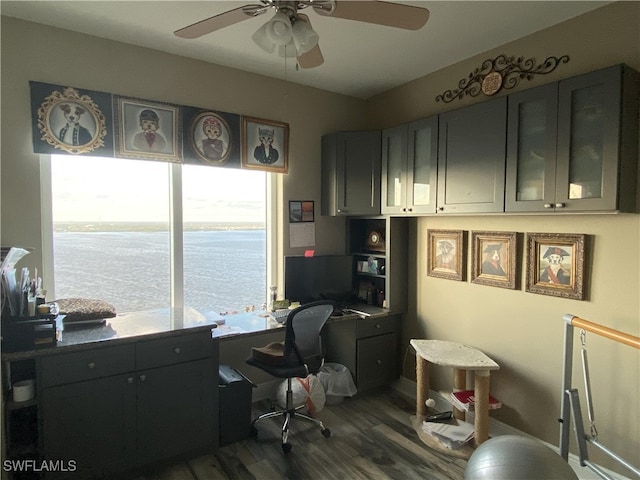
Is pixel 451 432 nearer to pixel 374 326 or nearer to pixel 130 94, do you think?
pixel 374 326

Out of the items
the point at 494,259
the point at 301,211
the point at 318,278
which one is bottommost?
the point at 318,278

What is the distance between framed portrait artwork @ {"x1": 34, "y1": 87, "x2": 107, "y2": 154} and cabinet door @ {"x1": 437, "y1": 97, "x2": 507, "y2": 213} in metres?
2.43

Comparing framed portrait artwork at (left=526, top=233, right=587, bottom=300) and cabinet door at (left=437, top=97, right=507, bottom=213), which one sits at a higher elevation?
cabinet door at (left=437, top=97, right=507, bottom=213)

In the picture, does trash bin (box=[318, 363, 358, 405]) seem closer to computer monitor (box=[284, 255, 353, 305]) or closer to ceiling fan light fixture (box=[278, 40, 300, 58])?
computer monitor (box=[284, 255, 353, 305])

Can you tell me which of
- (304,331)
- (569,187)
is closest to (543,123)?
(569,187)

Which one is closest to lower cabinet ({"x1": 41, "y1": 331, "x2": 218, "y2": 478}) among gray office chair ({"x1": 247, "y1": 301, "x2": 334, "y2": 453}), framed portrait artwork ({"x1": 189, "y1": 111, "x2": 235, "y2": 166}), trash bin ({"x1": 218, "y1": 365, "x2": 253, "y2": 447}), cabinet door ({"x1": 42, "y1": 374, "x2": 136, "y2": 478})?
cabinet door ({"x1": 42, "y1": 374, "x2": 136, "y2": 478})

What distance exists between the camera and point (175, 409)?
2.31 metres

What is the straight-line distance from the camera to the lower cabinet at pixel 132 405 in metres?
1.99

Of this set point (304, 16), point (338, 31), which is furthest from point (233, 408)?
point (338, 31)

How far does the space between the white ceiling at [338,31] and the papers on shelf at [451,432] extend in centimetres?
260

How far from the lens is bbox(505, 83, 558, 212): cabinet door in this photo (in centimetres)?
218

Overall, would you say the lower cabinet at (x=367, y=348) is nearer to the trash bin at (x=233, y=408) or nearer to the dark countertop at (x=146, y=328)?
the dark countertop at (x=146, y=328)

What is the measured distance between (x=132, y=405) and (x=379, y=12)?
7.87ft

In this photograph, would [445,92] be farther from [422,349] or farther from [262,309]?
[262,309]
